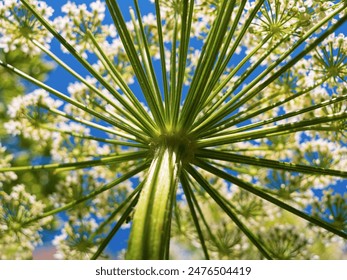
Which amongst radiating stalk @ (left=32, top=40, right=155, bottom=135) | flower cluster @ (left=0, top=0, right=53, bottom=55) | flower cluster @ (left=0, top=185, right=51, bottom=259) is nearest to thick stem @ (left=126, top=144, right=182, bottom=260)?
radiating stalk @ (left=32, top=40, right=155, bottom=135)

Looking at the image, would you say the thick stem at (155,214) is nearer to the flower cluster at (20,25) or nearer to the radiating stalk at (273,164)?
the radiating stalk at (273,164)

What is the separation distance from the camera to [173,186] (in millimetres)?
4227

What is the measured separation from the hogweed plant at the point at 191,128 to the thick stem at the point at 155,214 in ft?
0.11

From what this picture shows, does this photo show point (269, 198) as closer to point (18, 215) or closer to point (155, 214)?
point (155, 214)

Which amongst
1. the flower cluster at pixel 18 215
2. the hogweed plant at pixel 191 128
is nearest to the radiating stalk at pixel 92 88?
the hogweed plant at pixel 191 128

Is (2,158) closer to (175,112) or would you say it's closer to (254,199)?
(175,112)

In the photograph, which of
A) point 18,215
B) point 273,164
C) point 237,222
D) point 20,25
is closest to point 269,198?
point 273,164

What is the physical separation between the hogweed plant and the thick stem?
0.11 ft

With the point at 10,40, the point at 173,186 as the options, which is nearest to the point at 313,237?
the point at 173,186

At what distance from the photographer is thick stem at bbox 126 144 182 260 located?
3.63 metres

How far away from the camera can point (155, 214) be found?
3.88 metres

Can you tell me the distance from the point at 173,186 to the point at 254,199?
351cm

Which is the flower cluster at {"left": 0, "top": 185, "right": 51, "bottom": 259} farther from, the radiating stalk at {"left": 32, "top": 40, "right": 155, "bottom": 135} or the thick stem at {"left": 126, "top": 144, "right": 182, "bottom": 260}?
the thick stem at {"left": 126, "top": 144, "right": 182, "bottom": 260}

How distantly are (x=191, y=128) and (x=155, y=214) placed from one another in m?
1.58
